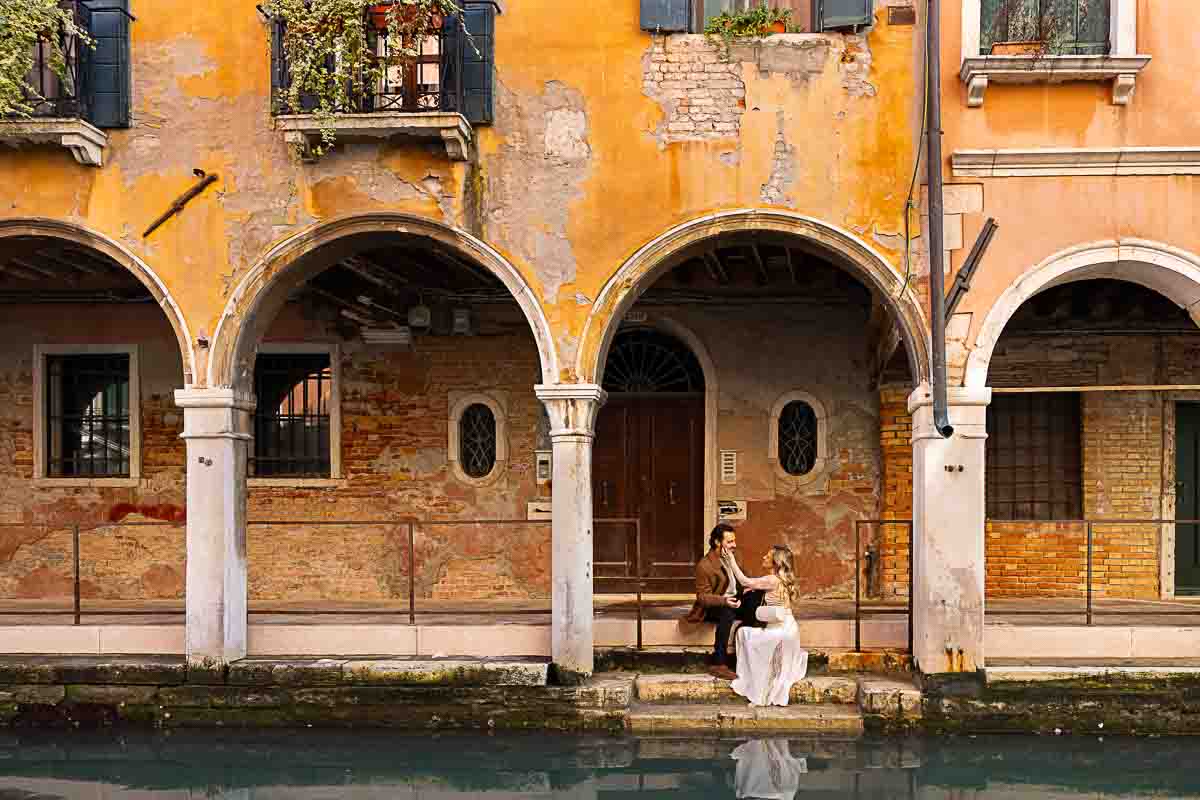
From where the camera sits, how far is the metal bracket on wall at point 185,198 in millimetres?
10172

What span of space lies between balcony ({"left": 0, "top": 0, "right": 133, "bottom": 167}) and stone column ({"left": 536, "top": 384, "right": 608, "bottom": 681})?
161 inches

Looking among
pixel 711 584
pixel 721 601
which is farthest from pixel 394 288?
pixel 721 601

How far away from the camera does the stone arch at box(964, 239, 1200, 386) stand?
378 inches

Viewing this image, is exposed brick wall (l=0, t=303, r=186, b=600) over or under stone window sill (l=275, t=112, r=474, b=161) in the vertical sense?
under

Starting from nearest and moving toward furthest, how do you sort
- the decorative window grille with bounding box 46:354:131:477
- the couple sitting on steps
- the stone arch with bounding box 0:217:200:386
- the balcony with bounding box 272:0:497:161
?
1. the balcony with bounding box 272:0:497:161
2. the couple sitting on steps
3. the stone arch with bounding box 0:217:200:386
4. the decorative window grille with bounding box 46:354:131:477

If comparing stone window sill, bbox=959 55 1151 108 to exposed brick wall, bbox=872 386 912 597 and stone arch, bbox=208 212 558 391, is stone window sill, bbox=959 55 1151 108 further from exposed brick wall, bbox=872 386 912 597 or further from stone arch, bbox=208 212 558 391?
exposed brick wall, bbox=872 386 912 597

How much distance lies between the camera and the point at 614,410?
13.8 meters

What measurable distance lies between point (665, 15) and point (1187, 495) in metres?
7.62

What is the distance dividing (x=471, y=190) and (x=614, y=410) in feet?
14.1

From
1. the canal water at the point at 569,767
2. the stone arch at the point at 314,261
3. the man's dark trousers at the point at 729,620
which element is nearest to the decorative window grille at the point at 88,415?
the stone arch at the point at 314,261

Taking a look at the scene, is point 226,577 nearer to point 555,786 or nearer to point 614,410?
point 555,786

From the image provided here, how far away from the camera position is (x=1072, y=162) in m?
9.66

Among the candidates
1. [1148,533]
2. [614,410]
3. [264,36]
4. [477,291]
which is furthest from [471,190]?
[1148,533]

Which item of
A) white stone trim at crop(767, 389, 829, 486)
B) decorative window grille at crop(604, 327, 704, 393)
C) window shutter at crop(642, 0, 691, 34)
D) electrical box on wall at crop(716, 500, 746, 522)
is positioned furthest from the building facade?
electrical box on wall at crop(716, 500, 746, 522)
